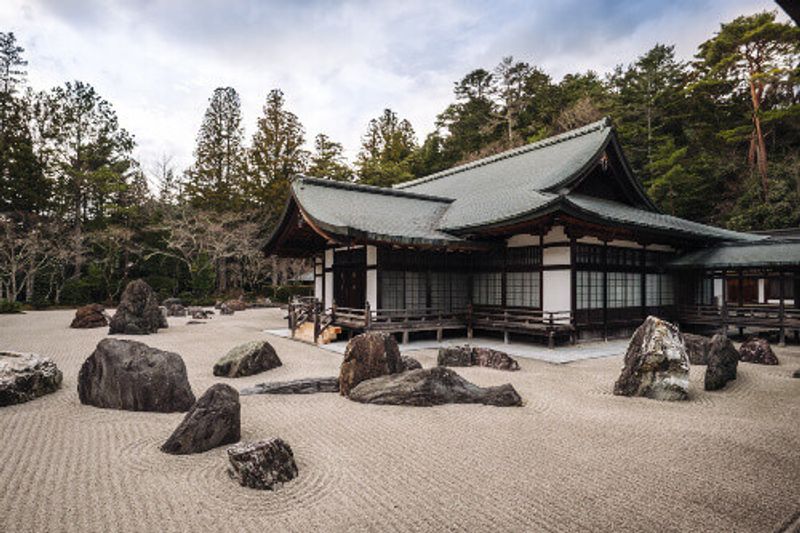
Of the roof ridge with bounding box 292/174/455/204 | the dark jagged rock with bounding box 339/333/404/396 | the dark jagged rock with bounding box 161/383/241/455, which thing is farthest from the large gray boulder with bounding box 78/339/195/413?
the roof ridge with bounding box 292/174/455/204

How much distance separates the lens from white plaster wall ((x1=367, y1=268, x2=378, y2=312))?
14.5 m

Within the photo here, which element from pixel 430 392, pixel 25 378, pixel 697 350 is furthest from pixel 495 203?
pixel 25 378

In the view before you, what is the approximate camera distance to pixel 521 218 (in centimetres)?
1232

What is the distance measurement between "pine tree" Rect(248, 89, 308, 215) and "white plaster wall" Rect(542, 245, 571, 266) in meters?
29.8

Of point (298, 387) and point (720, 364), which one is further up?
point (720, 364)

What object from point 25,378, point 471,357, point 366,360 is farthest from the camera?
point 471,357

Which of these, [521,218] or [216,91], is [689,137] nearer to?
[521,218]

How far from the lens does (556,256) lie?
13.6 metres

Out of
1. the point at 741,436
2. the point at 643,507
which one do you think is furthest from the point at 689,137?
the point at 643,507

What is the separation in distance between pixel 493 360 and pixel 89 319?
1763 centimetres

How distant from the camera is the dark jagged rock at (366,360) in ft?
25.8

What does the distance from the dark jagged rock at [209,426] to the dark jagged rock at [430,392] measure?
2.48 m

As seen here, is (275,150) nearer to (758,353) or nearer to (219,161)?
(219,161)

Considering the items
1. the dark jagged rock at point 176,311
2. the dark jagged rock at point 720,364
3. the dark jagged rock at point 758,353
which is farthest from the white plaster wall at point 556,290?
the dark jagged rock at point 176,311
